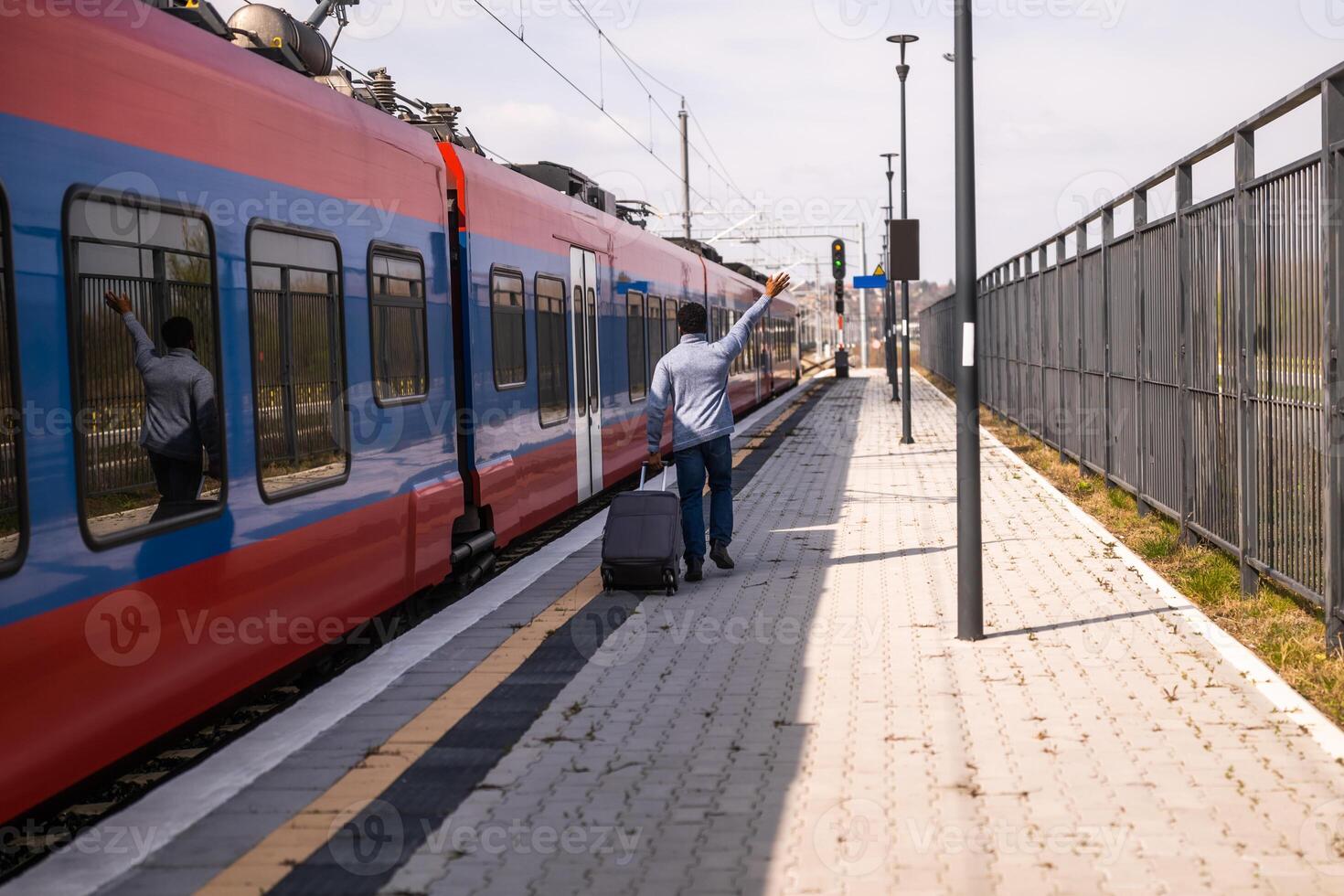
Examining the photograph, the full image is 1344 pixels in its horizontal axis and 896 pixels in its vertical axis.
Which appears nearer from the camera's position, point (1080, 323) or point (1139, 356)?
point (1139, 356)

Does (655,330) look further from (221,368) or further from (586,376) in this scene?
(221,368)

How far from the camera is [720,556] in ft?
32.5

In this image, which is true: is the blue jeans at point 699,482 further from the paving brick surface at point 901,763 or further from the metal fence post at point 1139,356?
the metal fence post at point 1139,356

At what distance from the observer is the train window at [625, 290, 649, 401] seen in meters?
16.5

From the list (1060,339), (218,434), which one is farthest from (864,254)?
(218,434)

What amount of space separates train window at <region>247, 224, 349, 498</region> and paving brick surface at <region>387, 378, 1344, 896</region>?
1615 mm

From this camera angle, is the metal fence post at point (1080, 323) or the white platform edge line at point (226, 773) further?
the metal fence post at point (1080, 323)

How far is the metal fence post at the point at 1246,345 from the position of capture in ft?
26.6

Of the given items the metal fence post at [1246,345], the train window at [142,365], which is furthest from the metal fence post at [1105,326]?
the train window at [142,365]

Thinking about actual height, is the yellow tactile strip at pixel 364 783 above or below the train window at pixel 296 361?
below

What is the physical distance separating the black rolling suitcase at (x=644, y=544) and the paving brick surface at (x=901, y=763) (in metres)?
0.26

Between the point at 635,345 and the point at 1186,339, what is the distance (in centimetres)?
802

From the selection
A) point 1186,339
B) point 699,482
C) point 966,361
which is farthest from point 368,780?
point 1186,339

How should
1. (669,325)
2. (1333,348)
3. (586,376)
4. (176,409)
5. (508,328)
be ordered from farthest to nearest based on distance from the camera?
(669,325), (586,376), (508,328), (1333,348), (176,409)
